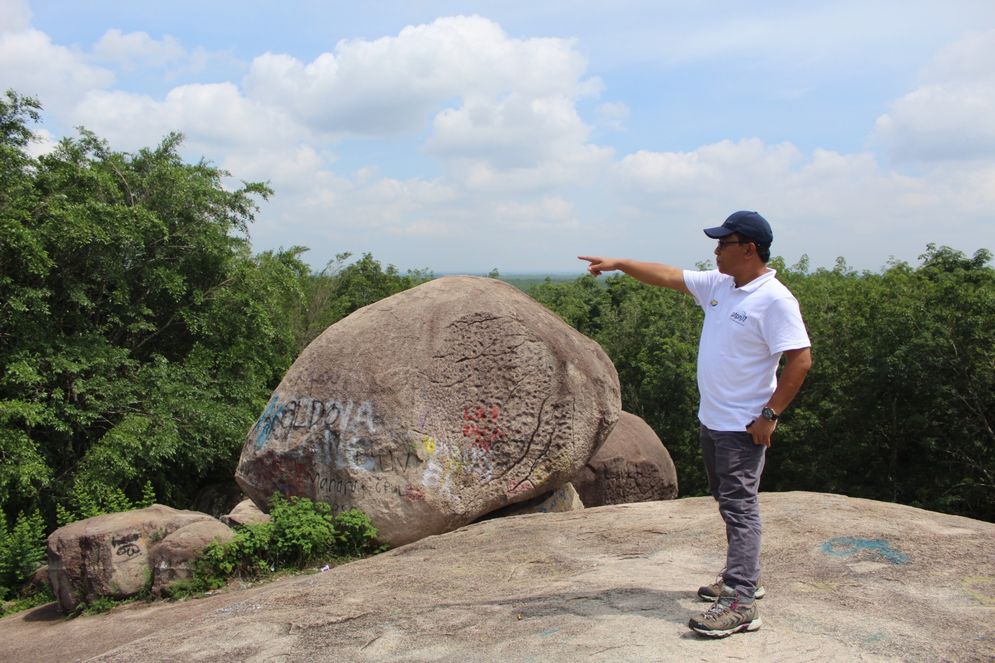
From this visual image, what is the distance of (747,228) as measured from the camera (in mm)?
4316

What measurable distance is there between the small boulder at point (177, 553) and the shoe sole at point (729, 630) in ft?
16.4

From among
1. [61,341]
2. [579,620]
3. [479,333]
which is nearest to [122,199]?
[61,341]

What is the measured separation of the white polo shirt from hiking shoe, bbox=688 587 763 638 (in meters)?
0.89

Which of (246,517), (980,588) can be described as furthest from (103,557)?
(980,588)

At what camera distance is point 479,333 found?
824 cm

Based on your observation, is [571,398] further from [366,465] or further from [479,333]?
[366,465]

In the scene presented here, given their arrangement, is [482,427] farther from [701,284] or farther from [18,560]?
[18,560]

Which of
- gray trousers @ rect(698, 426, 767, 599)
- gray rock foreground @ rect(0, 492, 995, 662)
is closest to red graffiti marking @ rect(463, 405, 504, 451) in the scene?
gray rock foreground @ rect(0, 492, 995, 662)

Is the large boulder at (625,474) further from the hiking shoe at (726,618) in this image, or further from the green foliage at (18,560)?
the green foliage at (18,560)

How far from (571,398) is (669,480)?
390 centimetres

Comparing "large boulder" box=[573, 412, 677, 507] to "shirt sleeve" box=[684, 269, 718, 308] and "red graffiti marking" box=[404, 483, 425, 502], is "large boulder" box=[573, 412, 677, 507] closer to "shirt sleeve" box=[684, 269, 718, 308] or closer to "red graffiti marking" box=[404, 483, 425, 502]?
"red graffiti marking" box=[404, 483, 425, 502]

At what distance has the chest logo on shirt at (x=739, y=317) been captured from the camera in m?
4.26

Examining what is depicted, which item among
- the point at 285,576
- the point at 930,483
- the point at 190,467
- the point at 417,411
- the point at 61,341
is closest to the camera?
the point at 285,576

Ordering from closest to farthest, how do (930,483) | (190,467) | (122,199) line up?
(122,199), (190,467), (930,483)
